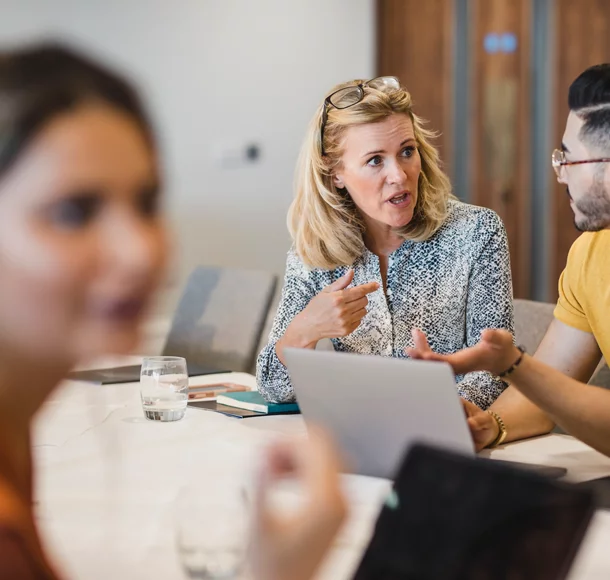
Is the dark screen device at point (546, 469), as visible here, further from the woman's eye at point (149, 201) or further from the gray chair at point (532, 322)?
the woman's eye at point (149, 201)

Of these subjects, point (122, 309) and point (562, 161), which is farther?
point (562, 161)

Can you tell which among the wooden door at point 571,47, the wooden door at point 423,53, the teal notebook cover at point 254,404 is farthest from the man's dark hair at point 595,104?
the wooden door at point 423,53

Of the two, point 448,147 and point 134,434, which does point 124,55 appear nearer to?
point 448,147

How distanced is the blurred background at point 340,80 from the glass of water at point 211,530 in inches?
156

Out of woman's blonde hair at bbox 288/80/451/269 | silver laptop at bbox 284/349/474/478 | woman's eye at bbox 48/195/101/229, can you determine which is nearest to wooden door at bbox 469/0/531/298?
woman's blonde hair at bbox 288/80/451/269

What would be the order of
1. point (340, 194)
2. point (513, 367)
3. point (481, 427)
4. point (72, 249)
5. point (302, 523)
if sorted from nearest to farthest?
1. point (72, 249)
2. point (302, 523)
3. point (513, 367)
4. point (481, 427)
5. point (340, 194)

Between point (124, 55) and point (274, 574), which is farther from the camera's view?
point (124, 55)

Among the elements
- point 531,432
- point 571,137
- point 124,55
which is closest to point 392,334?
point 531,432

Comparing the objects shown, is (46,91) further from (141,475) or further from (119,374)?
(119,374)

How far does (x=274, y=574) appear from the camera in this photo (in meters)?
0.61

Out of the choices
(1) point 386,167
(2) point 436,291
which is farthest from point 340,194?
(2) point 436,291

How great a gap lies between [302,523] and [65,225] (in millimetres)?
251

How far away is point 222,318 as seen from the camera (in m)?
2.88

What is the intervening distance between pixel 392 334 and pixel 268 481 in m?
1.48
